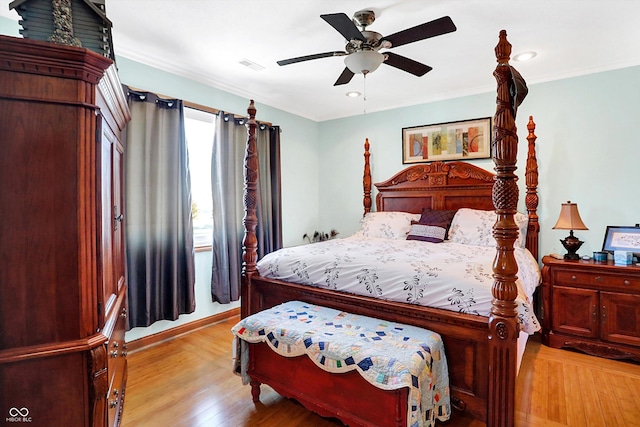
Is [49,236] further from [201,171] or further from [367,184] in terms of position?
[367,184]

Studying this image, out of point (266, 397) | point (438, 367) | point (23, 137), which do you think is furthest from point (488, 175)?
point (23, 137)

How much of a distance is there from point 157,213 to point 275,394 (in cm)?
182

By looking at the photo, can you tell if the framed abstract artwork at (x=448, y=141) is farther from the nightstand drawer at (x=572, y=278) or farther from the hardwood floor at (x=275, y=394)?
the hardwood floor at (x=275, y=394)

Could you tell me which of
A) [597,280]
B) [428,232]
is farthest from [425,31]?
[597,280]

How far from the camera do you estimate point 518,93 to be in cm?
164

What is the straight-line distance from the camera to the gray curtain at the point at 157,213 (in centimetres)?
273

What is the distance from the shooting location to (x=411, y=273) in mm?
2025

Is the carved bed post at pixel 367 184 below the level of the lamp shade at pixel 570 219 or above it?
above

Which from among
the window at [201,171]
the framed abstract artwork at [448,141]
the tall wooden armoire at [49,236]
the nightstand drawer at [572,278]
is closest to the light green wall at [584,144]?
the framed abstract artwork at [448,141]

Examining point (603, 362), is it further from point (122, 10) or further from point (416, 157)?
point (122, 10)

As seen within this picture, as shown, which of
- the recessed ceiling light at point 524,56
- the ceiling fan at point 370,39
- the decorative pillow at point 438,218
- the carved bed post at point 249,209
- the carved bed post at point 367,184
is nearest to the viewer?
the ceiling fan at point 370,39

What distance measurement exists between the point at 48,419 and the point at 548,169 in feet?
13.5

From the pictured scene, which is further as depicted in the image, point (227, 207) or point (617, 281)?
point (227, 207)

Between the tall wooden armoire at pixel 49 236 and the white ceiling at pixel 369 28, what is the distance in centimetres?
134
